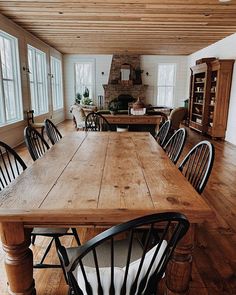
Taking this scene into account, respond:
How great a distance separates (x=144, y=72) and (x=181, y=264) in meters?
10.4

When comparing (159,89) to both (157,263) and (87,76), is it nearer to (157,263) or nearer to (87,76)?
(87,76)

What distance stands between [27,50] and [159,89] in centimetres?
616

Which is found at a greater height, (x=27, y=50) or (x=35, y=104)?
(x=27, y=50)

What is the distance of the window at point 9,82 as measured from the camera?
5309mm

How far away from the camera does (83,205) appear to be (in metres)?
1.22

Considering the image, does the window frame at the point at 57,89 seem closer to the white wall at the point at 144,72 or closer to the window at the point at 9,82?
the white wall at the point at 144,72

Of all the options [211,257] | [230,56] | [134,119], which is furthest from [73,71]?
[211,257]

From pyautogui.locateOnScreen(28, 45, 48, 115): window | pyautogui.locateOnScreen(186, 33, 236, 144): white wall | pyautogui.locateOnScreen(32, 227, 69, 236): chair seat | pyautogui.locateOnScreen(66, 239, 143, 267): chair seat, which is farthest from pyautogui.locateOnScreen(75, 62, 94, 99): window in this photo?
pyautogui.locateOnScreen(66, 239, 143, 267): chair seat

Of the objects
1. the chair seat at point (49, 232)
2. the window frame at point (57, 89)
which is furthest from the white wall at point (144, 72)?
the chair seat at point (49, 232)

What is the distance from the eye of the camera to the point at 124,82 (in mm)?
10766

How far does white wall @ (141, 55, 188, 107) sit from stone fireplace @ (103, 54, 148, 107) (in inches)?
10.5

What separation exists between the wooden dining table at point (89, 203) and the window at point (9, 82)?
13.4 feet

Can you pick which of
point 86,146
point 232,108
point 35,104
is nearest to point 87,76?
point 35,104

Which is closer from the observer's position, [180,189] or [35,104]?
[180,189]
